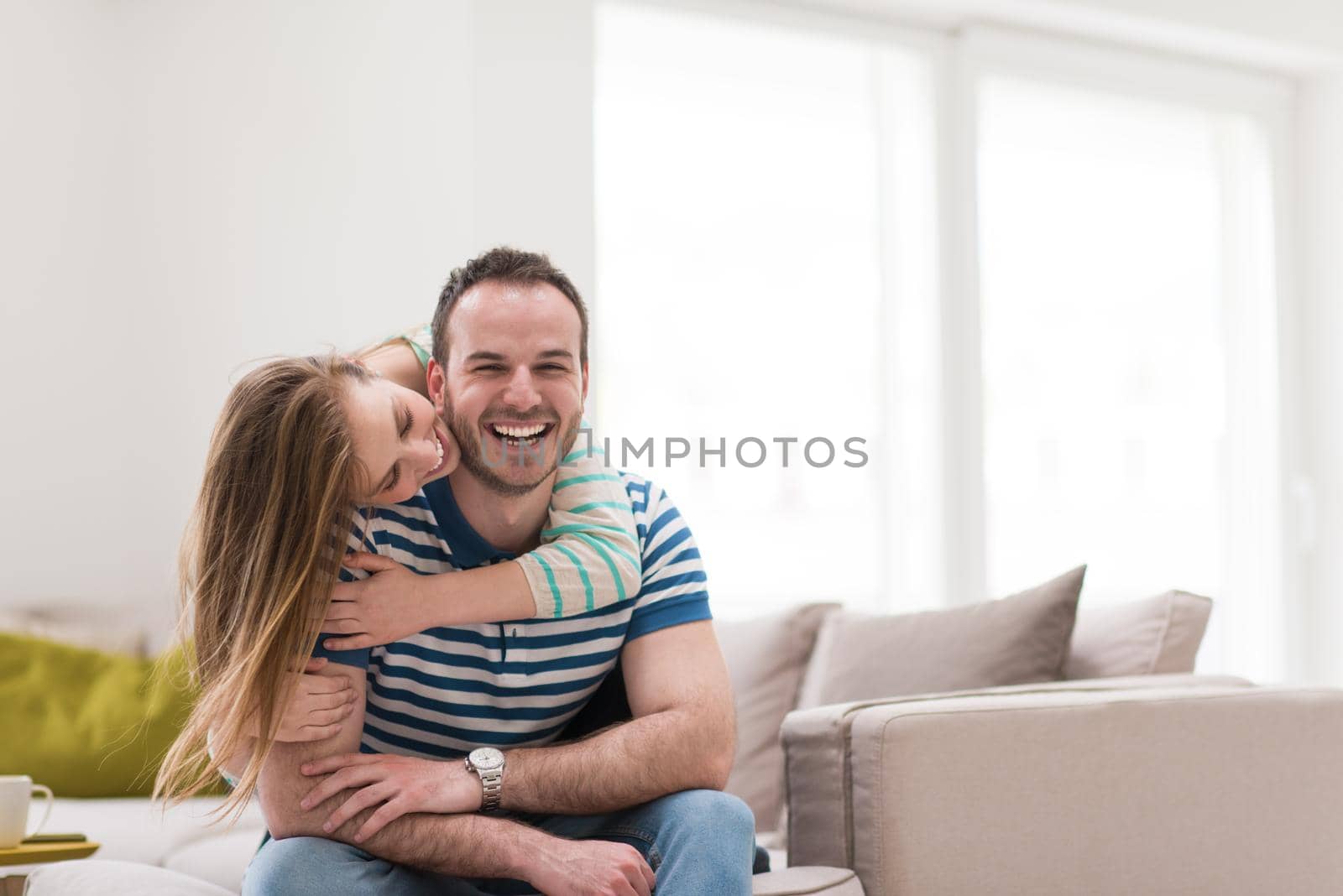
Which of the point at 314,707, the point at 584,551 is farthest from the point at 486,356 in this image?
the point at 314,707

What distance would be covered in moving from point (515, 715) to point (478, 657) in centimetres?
Answer: 10

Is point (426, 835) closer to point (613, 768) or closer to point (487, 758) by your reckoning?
point (487, 758)

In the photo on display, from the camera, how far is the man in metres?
1.51

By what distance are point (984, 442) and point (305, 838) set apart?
8.61ft

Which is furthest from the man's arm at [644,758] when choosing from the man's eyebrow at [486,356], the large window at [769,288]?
the large window at [769,288]

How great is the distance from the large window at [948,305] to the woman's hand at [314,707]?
1.82 metres

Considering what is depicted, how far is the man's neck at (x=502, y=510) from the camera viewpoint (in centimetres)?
175

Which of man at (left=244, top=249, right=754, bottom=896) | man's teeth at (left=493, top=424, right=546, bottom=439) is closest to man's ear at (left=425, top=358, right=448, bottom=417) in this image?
man at (left=244, top=249, right=754, bottom=896)

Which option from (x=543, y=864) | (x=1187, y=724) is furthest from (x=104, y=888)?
(x=1187, y=724)

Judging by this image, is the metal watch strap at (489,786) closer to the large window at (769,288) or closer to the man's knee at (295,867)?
the man's knee at (295,867)

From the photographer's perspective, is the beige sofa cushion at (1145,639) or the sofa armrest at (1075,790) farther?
the beige sofa cushion at (1145,639)

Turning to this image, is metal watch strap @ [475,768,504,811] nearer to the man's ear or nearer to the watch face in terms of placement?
the watch face

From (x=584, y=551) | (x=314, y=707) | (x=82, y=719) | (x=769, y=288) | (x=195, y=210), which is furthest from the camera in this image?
(x=769, y=288)

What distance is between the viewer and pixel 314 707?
1.54 metres
